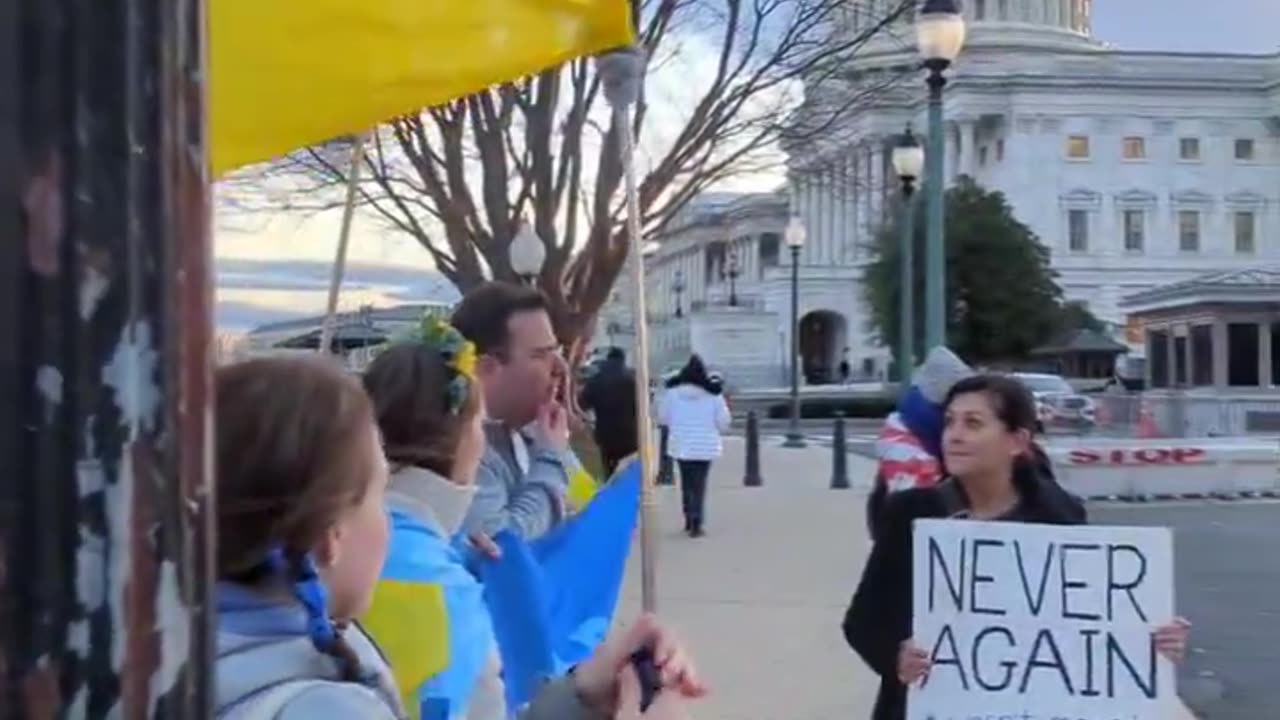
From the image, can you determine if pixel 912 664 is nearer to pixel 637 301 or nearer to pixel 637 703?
pixel 637 301

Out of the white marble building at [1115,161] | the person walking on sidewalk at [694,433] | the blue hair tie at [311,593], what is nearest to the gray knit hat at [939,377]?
the blue hair tie at [311,593]

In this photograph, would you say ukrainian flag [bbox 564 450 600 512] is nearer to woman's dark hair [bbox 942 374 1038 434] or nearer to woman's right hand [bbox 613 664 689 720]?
woman's dark hair [bbox 942 374 1038 434]

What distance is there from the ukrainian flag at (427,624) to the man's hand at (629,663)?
0.62 feet

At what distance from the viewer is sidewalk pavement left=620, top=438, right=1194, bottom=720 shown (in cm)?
1000

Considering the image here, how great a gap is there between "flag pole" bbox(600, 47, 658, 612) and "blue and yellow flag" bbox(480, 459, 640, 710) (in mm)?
349

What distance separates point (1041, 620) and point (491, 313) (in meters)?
1.53

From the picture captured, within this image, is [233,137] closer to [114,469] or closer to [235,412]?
[235,412]

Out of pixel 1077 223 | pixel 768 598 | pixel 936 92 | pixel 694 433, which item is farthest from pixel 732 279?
pixel 768 598

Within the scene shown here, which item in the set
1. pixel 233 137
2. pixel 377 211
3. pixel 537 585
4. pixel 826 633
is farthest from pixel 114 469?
pixel 377 211

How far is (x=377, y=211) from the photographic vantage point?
1055 inches

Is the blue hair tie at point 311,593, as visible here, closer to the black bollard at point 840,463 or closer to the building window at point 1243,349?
the black bollard at point 840,463

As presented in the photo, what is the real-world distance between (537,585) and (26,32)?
3.01 meters

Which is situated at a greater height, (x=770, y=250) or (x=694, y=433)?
(x=770, y=250)

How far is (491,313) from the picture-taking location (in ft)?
14.2
